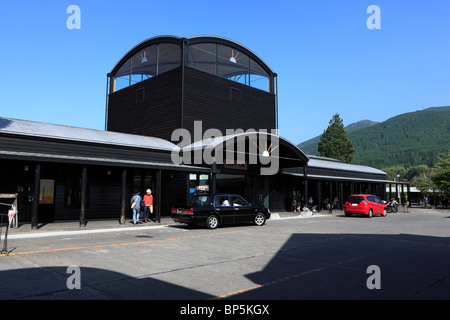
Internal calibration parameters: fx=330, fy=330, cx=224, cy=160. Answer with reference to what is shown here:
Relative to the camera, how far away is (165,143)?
76.8 feet

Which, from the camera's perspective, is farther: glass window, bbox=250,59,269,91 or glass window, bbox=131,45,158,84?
glass window, bbox=250,59,269,91

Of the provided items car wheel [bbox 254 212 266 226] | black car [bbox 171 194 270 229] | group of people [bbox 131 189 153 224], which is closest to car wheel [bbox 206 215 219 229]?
black car [bbox 171 194 270 229]

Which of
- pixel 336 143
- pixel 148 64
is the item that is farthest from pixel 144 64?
pixel 336 143

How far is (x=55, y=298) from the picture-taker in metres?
4.87

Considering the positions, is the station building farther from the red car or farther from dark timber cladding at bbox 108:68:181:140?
the red car

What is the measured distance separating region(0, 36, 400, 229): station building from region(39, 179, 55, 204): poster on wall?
5cm

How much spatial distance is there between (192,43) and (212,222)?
1579 centimetres

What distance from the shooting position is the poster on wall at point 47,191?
17.5m

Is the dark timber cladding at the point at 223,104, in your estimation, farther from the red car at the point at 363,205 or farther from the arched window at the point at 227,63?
the red car at the point at 363,205

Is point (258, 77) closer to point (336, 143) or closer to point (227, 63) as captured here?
point (227, 63)

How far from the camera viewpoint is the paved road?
5258 mm

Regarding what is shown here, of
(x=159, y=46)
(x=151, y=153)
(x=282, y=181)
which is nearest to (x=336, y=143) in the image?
(x=282, y=181)
